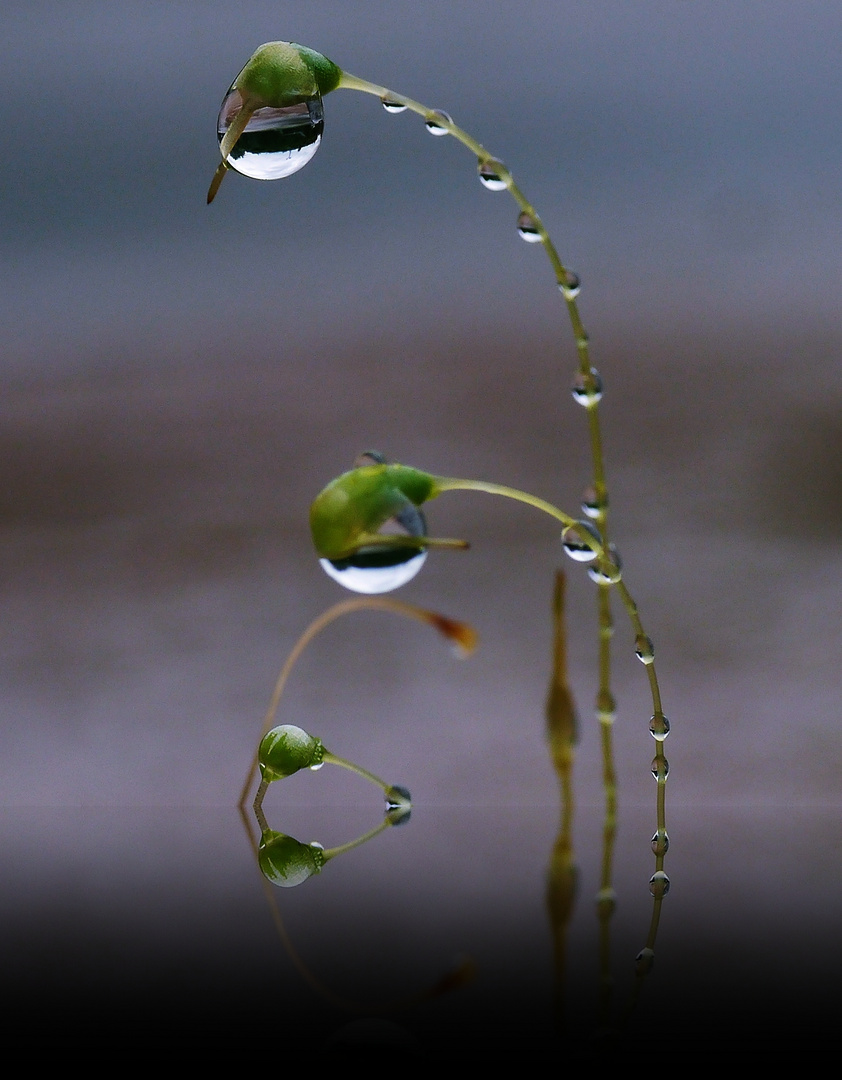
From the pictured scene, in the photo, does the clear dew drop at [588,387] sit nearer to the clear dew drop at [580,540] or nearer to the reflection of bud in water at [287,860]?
the clear dew drop at [580,540]

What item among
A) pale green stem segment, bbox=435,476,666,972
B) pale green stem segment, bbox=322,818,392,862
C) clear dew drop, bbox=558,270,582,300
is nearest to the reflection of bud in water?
pale green stem segment, bbox=322,818,392,862

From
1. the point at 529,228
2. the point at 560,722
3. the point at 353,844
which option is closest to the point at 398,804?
the point at 353,844

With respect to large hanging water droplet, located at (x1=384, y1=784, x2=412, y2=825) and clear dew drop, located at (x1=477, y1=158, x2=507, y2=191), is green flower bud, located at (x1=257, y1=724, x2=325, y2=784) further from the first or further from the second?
clear dew drop, located at (x1=477, y1=158, x2=507, y2=191)

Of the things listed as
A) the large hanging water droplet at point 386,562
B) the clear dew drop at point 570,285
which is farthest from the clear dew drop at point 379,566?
the clear dew drop at point 570,285

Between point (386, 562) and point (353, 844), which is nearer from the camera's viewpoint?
point (386, 562)

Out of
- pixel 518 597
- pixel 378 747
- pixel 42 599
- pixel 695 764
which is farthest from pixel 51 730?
pixel 695 764

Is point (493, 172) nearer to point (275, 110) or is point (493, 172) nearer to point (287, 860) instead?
point (275, 110)

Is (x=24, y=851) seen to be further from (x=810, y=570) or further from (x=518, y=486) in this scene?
(x=810, y=570)

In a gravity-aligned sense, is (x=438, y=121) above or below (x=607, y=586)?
above
